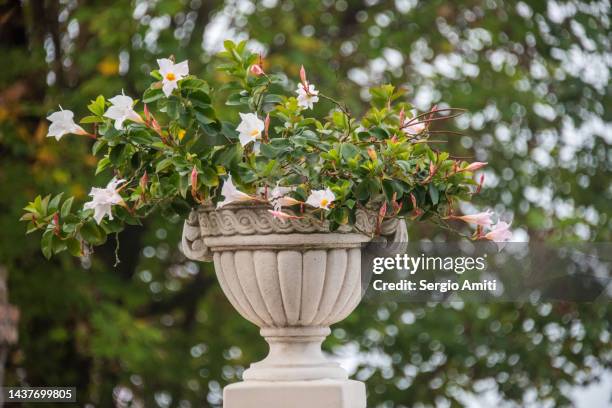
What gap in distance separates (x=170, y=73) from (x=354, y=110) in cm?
357

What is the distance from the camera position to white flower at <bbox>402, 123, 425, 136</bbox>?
2.85 meters

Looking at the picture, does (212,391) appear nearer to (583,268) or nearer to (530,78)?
(583,268)

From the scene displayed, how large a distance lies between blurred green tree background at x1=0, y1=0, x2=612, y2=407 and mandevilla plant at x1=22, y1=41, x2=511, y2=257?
2757 millimetres

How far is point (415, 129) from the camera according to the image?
9.43ft

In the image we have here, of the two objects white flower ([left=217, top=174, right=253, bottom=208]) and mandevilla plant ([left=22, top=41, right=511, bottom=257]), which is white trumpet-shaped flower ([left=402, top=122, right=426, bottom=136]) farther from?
white flower ([left=217, top=174, right=253, bottom=208])

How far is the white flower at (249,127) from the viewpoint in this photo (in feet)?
8.30

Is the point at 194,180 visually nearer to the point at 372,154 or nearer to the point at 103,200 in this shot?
the point at 103,200

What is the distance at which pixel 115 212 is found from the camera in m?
2.81

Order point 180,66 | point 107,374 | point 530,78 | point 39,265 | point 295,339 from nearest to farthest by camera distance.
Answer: point 180,66 < point 295,339 < point 39,265 < point 107,374 < point 530,78

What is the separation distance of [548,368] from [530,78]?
1.97 meters

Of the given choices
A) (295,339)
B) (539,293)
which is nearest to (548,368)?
(539,293)

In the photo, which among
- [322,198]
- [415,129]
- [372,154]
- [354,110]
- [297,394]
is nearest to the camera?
[322,198]

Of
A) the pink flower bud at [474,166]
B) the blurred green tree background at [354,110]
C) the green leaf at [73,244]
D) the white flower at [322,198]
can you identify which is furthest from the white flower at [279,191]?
the blurred green tree background at [354,110]

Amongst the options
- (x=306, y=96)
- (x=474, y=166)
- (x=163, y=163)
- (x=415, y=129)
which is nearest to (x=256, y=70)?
(x=306, y=96)
